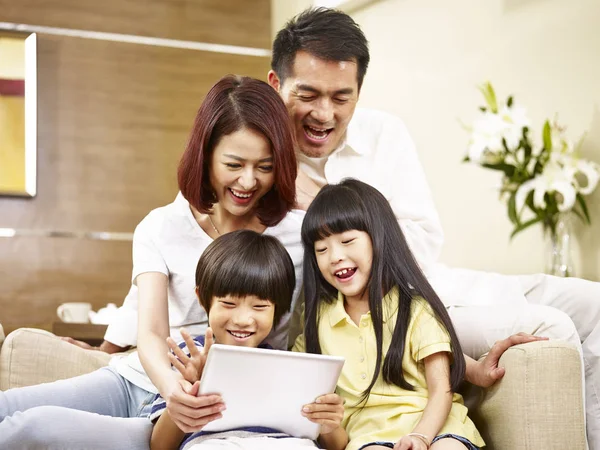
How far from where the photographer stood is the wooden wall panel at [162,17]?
4.24 metres

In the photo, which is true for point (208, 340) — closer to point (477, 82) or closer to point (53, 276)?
point (477, 82)

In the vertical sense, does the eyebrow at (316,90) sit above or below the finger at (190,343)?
above

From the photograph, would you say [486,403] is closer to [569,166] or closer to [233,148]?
[233,148]

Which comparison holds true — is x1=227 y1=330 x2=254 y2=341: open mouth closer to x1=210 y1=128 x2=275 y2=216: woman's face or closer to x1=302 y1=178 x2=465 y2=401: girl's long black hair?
x1=302 y1=178 x2=465 y2=401: girl's long black hair

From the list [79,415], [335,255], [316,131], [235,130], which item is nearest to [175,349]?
[79,415]

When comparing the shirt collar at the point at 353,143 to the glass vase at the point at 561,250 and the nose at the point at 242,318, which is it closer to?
the nose at the point at 242,318

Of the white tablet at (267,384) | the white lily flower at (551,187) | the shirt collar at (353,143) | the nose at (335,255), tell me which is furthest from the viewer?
the white lily flower at (551,187)

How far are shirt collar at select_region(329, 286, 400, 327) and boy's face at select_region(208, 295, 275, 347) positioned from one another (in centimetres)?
19

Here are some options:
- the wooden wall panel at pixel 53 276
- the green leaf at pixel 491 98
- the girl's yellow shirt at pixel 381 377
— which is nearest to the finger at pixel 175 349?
the girl's yellow shirt at pixel 381 377

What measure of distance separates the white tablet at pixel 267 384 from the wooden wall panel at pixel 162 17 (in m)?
3.24

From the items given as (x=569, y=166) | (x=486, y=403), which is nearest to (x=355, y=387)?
(x=486, y=403)

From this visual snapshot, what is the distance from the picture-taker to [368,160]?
236 cm

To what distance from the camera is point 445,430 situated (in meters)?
1.68

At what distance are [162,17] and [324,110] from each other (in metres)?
2.62
